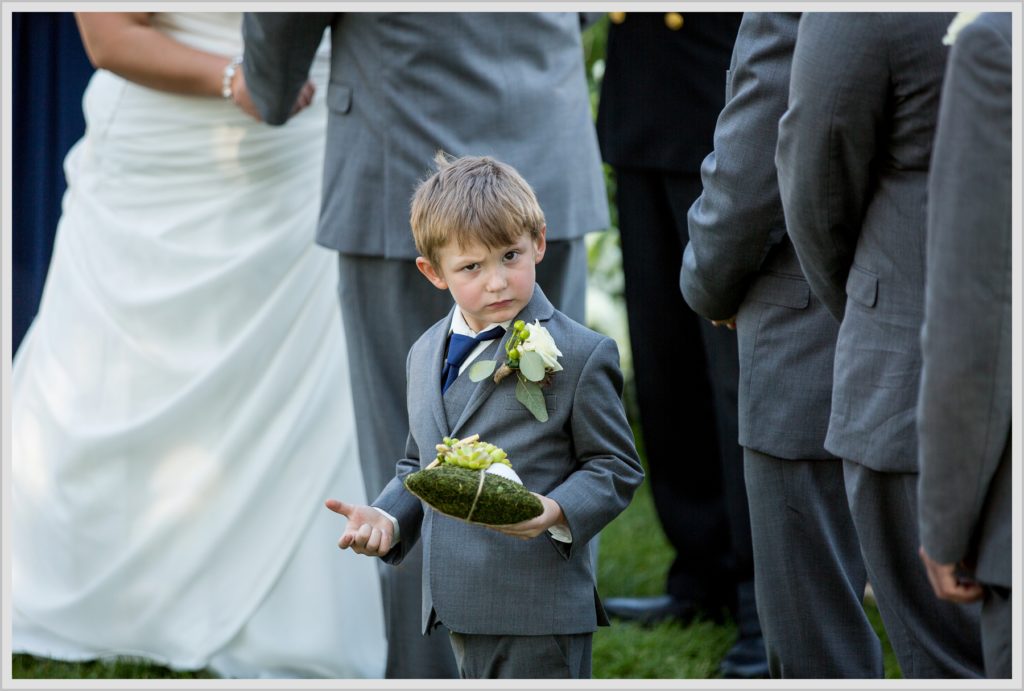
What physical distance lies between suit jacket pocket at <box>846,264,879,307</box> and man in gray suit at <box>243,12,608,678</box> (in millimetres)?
1143

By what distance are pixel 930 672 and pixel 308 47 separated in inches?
82.9

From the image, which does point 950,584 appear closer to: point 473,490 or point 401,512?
point 473,490

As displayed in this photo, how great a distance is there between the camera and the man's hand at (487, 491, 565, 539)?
222 centimetres

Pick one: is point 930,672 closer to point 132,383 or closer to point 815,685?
point 815,685

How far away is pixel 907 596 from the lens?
2.41 m

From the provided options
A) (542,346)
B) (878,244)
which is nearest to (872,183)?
(878,244)

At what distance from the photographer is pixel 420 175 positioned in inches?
132

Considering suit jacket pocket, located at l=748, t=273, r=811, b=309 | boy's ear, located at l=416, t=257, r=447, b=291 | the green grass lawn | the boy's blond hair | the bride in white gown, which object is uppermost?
the boy's blond hair

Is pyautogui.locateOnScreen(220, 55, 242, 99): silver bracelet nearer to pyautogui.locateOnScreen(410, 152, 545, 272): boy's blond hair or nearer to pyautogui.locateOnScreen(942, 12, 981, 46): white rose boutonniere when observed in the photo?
pyautogui.locateOnScreen(410, 152, 545, 272): boy's blond hair

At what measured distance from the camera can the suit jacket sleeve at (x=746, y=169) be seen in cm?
261

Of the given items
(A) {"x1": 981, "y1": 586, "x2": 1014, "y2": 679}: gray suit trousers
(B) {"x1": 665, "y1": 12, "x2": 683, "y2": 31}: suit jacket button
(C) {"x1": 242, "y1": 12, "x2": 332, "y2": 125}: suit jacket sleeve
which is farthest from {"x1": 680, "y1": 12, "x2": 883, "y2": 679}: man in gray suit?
(B) {"x1": 665, "y1": 12, "x2": 683, "y2": 31}: suit jacket button

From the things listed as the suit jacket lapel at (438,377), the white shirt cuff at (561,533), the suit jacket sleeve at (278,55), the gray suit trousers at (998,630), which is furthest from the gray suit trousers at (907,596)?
the suit jacket sleeve at (278,55)

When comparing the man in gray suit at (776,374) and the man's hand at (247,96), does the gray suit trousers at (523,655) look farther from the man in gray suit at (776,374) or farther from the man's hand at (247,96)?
the man's hand at (247,96)

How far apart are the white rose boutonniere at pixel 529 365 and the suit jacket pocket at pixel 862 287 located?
0.51 meters
